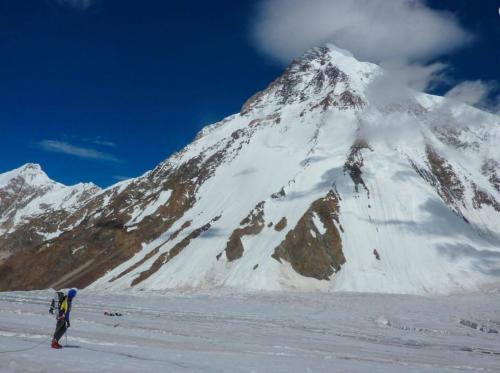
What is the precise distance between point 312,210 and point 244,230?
15.0 meters

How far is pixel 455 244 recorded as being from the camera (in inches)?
3853

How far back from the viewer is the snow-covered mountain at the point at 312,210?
3521 inches

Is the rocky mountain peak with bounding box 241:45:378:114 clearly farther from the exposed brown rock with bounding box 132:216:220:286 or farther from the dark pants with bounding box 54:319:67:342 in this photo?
the dark pants with bounding box 54:319:67:342

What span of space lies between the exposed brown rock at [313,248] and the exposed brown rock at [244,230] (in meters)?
8.40

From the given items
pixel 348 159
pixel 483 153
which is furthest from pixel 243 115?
pixel 483 153

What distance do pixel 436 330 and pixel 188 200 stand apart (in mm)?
104969

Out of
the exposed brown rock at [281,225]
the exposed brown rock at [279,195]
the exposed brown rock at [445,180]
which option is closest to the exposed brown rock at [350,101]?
the exposed brown rock at [445,180]

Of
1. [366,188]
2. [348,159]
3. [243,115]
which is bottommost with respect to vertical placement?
[366,188]

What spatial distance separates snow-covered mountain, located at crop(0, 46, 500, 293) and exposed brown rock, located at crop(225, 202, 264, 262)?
37 centimetres

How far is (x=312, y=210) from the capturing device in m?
102

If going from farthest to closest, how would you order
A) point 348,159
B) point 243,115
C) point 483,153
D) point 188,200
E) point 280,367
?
point 243,115, point 483,153, point 188,200, point 348,159, point 280,367

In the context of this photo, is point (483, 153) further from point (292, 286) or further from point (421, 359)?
point (421, 359)

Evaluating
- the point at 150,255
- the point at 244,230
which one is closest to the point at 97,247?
the point at 150,255

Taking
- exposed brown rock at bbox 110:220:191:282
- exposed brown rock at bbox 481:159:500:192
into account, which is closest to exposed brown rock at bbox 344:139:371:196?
exposed brown rock at bbox 110:220:191:282
